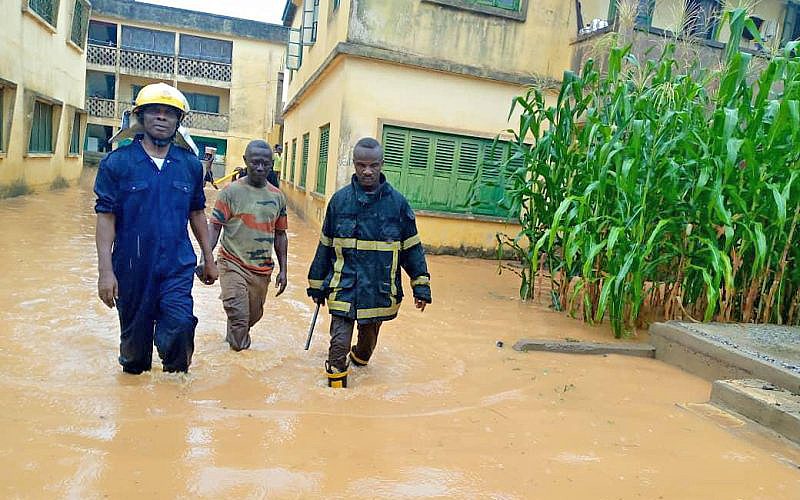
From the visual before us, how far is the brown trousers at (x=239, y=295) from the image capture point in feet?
13.6

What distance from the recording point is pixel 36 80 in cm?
1357

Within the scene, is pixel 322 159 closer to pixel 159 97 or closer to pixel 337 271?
pixel 337 271

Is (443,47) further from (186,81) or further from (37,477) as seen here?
(186,81)

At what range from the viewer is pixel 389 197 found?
366 cm

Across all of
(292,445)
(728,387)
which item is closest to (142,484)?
(292,445)

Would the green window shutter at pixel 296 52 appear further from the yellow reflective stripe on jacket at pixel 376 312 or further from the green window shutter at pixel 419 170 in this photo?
the yellow reflective stripe on jacket at pixel 376 312

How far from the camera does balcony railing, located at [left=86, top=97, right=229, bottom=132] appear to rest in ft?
89.6

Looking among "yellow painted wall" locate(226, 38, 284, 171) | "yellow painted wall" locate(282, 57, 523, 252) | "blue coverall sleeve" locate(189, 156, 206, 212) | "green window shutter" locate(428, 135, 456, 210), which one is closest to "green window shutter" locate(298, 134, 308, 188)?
"yellow painted wall" locate(282, 57, 523, 252)

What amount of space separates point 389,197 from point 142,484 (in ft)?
6.49

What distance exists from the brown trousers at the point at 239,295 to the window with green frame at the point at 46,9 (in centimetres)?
1145

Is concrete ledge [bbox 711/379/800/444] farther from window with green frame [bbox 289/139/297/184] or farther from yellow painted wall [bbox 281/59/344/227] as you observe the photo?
window with green frame [bbox 289/139/297/184]

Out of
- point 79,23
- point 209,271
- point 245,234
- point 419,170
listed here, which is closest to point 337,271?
point 209,271

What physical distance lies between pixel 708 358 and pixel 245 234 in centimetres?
324

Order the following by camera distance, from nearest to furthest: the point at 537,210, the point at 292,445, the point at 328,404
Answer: the point at 292,445 < the point at 328,404 < the point at 537,210
